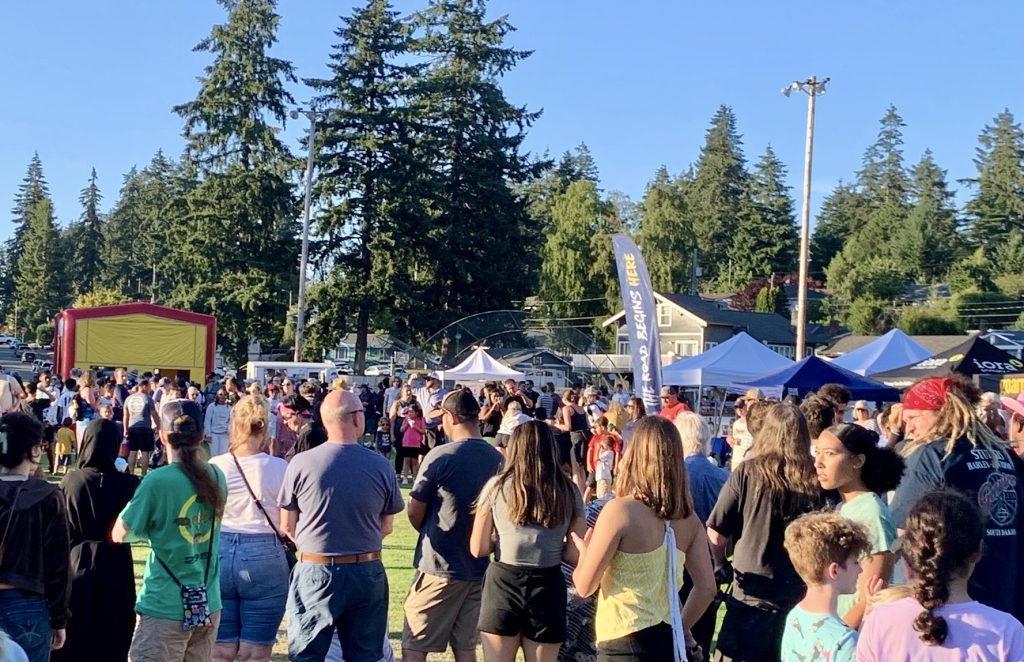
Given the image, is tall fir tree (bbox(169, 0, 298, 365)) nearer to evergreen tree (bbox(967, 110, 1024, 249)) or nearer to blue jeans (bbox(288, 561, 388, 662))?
blue jeans (bbox(288, 561, 388, 662))

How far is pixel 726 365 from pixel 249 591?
17.8 m

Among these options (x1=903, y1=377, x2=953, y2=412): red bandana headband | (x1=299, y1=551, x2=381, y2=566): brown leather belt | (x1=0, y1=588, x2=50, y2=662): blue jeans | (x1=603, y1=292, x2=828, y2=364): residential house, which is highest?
(x1=603, y1=292, x2=828, y2=364): residential house

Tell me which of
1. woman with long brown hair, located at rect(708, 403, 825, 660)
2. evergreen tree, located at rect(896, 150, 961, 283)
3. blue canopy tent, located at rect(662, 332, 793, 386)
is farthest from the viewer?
evergreen tree, located at rect(896, 150, 961, 283)

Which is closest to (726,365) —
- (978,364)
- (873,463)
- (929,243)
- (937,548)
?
(978,364)

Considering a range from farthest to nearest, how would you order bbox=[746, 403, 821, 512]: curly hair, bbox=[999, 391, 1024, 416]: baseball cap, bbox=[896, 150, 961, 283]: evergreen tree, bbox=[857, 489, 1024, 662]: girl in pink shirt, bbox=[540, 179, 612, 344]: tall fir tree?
bbox=[896, 150, 961, 283]: evergreen tree < bbox=[540, 179, 612, 344]: tall fir tree < bbox=[999, 391, 1024, 416]: baseball cap < bbox=[746, 403, 821, 512]: curly hair < bbox=[857, 489, 1024, 662]: girl in pink shirt

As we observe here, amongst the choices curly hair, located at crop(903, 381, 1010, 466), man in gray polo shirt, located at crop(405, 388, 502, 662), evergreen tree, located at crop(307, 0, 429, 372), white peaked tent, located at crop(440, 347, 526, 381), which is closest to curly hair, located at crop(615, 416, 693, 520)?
curly hair, located at crop(903, 381, 1010, 466)

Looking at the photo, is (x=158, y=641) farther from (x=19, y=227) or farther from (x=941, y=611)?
(x=19, y=227)

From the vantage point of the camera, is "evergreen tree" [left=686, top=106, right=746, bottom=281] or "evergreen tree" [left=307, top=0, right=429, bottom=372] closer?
"evergreen tree" [left=307, top=0, right=429, bottom=372]

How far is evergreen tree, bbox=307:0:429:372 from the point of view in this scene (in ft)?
145

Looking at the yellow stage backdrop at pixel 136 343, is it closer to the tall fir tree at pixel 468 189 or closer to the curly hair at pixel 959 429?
the tall fir tree at pixel 468 189

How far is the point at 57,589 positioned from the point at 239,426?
145 centimetres

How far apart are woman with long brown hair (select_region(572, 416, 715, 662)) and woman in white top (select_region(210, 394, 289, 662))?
1.93 metres

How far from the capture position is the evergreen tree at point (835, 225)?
91.9m

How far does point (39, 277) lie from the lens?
93.9 metres
